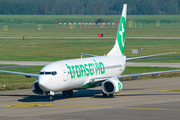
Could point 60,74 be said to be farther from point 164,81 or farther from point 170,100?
point 164,81

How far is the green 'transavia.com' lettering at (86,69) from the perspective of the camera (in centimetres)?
4312

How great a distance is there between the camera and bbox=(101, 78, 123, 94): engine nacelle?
4441 centimetres

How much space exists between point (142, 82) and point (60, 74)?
Answer: 22.5 meters

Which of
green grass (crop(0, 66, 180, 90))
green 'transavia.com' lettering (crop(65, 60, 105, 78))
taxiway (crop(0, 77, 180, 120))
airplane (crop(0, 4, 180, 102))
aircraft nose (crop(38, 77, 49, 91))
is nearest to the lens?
taxiway (crop(0, 77, 180, 120))

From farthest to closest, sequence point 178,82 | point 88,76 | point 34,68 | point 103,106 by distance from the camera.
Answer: point 34,68
point 178,82
point 88,76
point 103,106

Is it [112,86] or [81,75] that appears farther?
[112,86]

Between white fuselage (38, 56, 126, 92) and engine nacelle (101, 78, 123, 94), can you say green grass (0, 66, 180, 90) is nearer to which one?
white fuselage (38, 56, 126, 92)

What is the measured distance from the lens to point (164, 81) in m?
60.8

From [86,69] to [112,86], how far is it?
11.8 feet

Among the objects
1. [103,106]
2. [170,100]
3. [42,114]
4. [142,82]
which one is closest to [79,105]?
[103,106]

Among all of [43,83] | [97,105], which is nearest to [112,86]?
[97,105]

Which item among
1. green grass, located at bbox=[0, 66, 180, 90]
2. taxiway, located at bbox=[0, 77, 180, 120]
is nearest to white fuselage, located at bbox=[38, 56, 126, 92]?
taxiway, located at bbox=[0, 77, 180, 120]

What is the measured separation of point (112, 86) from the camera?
45.8m

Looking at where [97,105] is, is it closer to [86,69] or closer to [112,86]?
[112,86]
